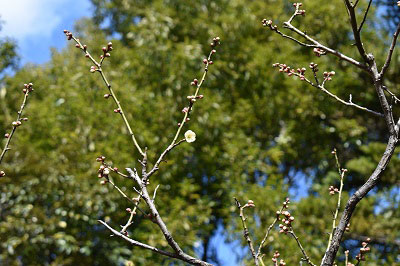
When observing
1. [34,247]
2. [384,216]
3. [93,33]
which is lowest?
[34,247]

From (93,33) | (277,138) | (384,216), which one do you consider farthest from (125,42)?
(384,216)

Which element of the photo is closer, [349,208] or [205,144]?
[349,208]

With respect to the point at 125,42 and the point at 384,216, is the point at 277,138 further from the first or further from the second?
the point at 125,42

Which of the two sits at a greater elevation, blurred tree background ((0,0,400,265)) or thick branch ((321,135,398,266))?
blurred tree background ((0,0,400,265))

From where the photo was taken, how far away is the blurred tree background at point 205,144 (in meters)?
6.12

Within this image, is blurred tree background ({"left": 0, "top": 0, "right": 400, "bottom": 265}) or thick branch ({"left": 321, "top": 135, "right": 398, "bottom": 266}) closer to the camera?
thick branch ({"left": 321, "top": 135, "right": 398, "bottom": 266})

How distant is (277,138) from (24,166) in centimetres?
343

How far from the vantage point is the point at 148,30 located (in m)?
7.57

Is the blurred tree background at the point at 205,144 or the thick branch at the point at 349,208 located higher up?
the blurred tree background at the point at 205,144

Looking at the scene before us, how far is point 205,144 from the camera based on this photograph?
23.2ft

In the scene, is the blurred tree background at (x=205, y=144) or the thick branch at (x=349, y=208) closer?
the thick branch at (x=349, y=208)

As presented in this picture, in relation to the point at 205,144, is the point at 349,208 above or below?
below

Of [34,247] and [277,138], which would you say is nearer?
[34,247]

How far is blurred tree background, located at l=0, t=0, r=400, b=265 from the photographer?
612 centimetres
